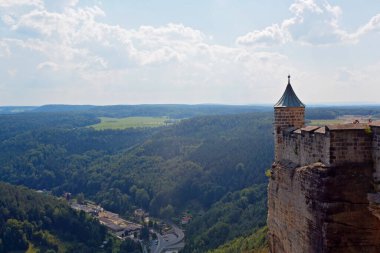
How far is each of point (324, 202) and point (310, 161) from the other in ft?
8.17

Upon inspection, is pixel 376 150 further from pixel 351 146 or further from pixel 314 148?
pixel 314 148

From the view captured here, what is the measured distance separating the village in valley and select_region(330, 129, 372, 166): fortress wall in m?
129

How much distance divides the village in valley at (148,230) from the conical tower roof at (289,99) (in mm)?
123760

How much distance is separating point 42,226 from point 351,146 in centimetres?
15132

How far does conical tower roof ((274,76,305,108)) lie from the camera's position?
2416cm

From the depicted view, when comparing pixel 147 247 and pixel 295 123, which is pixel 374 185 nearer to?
pixel 295 123

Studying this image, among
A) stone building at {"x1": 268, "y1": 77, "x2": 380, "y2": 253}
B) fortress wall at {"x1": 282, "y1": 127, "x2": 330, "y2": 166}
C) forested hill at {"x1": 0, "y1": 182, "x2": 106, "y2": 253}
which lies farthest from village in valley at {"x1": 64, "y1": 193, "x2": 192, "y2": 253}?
stone building at {"x1": 268, "y1": 77, "x2": 380, "y2": 253}

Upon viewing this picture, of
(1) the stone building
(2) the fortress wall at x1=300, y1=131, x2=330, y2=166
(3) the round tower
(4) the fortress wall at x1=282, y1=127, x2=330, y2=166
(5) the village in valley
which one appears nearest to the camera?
(1) the stone building

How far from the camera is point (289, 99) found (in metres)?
24.5

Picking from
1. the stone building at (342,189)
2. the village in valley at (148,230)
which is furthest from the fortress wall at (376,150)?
the village in valley at (148,230)

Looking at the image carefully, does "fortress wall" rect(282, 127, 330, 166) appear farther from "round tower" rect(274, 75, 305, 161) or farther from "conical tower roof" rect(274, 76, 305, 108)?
"conical tower roof" rect(274, 76, 305, 108)

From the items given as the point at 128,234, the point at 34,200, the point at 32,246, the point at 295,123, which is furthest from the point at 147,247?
the point at 295,123

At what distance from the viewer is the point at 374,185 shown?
57.6 ft

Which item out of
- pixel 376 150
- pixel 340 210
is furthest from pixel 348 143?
pixel 340 210
